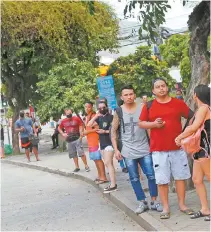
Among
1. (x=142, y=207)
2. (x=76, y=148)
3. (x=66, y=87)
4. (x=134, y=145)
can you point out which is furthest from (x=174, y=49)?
(x=142, y=207)

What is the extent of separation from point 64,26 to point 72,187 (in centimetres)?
979

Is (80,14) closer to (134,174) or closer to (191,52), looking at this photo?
(191,52)

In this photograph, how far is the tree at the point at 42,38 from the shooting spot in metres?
17.3

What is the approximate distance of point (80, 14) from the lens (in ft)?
59.7

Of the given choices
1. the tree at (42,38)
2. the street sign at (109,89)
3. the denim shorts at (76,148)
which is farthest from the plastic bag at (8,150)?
the denim shorts at (76,148)

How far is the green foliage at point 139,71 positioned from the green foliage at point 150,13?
14.9 meters

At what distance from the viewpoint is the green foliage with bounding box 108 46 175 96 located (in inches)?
844

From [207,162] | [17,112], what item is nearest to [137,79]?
[17,112]

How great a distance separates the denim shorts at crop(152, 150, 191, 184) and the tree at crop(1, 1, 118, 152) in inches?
449

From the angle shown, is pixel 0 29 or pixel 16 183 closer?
pixel 16 183

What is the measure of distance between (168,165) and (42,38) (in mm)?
13245

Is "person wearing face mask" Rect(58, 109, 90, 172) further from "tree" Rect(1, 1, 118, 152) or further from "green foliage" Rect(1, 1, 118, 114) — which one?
"tree" Rect(1, 1, 118, 152)

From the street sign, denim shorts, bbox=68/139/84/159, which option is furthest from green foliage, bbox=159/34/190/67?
denim shorts, bbox=68/139/84/159

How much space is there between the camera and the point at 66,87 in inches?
751
